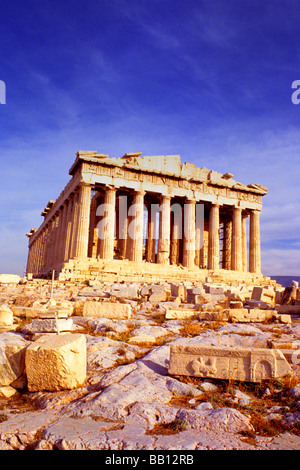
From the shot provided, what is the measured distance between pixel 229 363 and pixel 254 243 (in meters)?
28.0

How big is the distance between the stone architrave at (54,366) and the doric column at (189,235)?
2369 cm

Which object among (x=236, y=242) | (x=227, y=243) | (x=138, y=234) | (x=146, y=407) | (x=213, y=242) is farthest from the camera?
(x=227, y=243)

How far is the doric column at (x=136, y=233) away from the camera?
90.4 feet

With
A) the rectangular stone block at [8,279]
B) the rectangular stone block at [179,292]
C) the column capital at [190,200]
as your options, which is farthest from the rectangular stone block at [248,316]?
the column capital at [190,200]

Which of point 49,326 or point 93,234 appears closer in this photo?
point 49,326

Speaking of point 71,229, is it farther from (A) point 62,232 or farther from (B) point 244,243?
(B) point 244,243

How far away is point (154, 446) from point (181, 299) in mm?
12647

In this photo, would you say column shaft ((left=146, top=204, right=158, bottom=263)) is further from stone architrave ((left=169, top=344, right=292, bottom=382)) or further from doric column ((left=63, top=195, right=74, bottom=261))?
stone architrave ((left=169, top=344, right=292, bottom=382))

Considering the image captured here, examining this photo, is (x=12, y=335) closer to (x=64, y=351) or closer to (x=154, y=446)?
(x=64, y=351)

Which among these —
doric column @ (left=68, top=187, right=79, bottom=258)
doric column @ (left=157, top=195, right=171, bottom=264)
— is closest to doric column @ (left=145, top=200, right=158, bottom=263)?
doric column @ (left=157, top=195, right=171, bottom=264)

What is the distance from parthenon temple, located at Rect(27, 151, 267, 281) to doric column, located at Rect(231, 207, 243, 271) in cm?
9

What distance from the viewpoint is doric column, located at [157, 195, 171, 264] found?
2828 cm

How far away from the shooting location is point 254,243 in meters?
32.8

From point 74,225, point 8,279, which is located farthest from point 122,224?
point 8,279
